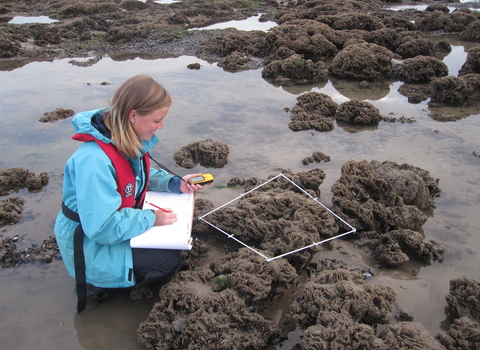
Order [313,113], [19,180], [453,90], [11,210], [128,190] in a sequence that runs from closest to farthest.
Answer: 1. [128,190]
2. [11,210]
3. [19,180]
4. [313,113]
5. [453,90]

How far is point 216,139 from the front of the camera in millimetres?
5996

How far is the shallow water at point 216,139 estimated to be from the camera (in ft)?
9.48

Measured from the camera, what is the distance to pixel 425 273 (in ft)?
10.9

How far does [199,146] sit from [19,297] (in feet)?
10.0

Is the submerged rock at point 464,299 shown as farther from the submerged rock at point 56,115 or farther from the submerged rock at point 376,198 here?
the submerged rock at point 56,115

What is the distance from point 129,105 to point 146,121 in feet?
0.55

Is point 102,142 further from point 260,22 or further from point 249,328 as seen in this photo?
point 260,22

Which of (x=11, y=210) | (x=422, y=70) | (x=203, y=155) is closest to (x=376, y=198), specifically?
(x=203, y=155)

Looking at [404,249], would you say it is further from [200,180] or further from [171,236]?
[171,236]

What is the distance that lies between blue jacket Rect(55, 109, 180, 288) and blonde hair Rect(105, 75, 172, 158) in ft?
0.28

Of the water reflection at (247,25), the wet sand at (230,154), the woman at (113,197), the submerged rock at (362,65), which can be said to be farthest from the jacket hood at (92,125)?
the water reflection at (247,25)

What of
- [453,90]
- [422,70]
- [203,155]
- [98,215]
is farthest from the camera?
[422,70]

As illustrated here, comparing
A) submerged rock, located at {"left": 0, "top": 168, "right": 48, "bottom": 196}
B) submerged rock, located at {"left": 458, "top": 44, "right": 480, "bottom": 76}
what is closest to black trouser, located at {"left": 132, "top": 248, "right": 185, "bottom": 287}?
submerged rock, located at {"left": 0, "top": 168, "right": 48, "bottom": 196}

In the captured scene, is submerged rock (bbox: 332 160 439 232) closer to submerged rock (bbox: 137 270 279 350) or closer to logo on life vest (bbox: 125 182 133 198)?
submerged rock (bbox: 137 270 279 350)
